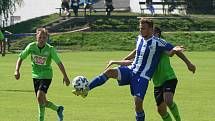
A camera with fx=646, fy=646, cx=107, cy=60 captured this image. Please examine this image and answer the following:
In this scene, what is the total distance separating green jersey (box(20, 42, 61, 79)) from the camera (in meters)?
13.3

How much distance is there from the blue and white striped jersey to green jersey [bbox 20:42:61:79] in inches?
89.7

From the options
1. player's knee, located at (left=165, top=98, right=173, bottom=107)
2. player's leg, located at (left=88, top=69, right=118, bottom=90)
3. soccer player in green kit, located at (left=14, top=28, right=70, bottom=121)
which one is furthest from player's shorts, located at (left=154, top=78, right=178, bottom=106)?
soccer player in green kit, located at (left=14, top=28, right=70, bottom=121)

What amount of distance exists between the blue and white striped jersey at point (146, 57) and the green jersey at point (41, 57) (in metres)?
2.28

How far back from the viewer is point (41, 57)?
1333 cm

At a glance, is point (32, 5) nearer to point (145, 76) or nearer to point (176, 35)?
point (176, 35)

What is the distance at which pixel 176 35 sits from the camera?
177 feet

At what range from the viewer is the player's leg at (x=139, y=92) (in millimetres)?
11289

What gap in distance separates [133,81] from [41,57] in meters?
2.56

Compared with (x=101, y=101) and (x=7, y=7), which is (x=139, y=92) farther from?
Result: (x=7, y=7)

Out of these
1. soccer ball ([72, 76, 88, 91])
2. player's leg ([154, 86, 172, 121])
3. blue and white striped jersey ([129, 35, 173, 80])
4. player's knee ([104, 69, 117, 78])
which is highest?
blue and white striped jersey ([129, 35, 173, 80])

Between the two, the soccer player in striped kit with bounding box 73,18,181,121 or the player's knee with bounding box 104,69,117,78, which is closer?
the soccer player in striped kit with bounding box 73,18,181,121

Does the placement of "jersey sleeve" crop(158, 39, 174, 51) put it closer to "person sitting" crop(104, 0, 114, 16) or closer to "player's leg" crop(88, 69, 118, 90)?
"player's leg" crop(88, 69, 118, 90)

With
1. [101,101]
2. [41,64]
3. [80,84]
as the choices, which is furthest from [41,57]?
[101,101]

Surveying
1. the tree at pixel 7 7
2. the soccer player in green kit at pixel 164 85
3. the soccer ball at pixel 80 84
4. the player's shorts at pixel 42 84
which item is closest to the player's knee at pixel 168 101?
the soccer player in green kit at pixel 164 85
